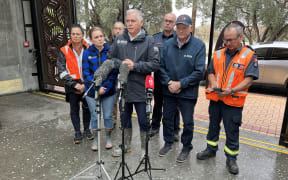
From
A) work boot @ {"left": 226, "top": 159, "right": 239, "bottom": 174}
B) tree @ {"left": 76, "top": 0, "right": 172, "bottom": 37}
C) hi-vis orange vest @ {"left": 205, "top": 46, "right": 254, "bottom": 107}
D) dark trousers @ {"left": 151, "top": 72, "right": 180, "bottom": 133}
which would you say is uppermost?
tree @ {"left": 76, "top": 0, "right": 172, "bottom": 37}

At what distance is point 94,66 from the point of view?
129 inches

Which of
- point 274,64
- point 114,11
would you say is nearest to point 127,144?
point 274,64

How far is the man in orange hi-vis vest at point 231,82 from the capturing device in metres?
2.70

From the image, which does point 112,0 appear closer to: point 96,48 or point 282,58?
point 282,58

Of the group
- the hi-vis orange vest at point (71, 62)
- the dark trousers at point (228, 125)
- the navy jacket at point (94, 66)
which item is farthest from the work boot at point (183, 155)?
the hi-vis orange vest at point (71, 62)

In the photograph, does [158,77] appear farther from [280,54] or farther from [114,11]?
Answer: [114,11]

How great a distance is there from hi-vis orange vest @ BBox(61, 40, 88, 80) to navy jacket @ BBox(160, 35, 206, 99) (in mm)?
1361

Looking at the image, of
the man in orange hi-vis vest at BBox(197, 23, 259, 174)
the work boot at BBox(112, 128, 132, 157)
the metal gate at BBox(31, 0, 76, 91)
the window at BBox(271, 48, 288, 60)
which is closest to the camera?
the man in orange hi-vis vest at BBox(197, 23, 259, 174)

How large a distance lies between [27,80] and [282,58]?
7.98 metres

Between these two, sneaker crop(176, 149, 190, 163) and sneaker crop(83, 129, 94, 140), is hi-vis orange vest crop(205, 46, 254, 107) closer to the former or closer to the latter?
sneaker crop(176, 149, 190, 163)

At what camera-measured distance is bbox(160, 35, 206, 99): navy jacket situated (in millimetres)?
2957

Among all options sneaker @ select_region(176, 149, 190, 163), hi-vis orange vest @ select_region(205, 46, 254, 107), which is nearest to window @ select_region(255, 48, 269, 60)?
hi-vis orange vest @ select_region(205, 46, 254, 107)

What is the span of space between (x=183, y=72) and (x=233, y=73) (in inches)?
24.9

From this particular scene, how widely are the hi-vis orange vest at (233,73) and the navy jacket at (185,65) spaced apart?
0.21 meters
